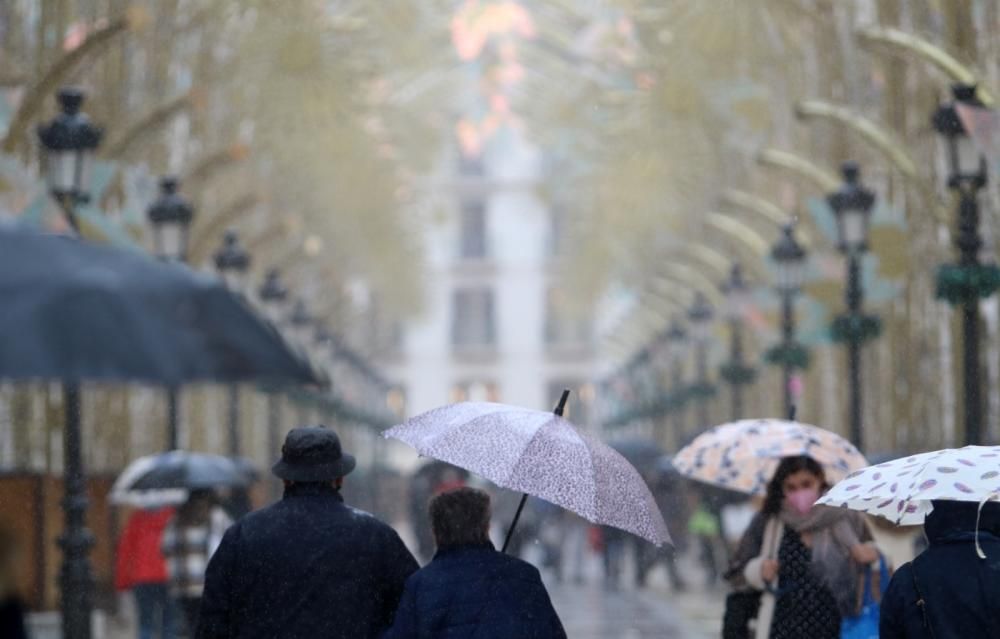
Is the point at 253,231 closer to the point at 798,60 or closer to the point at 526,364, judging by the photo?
the point at 798,60

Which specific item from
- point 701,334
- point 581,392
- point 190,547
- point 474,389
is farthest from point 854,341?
point 474,389

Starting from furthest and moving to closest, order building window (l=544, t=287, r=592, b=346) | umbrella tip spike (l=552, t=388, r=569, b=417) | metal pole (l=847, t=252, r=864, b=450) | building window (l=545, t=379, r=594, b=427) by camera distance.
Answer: building window (l=544, t=287, r=592, b=346)
building window (l=545, t=379, r=594, b=427)
metal pole (l=847, t=252, r=864, b=450)
umbrella tip spike (l=552, t=388, r=569, b=417)

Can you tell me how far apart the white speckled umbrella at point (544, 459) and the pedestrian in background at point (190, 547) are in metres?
5.93

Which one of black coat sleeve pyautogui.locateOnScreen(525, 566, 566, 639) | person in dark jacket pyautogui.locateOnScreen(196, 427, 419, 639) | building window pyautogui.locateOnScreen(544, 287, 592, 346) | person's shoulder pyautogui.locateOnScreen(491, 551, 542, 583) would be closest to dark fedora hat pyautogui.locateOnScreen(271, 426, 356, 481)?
person in dark jacket pyautogui.locateOnScreen(196, 427, 419, 639)

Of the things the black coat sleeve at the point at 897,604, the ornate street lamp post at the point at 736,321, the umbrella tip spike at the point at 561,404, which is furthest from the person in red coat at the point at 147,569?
the ornate street lamp post at the point at 736,321

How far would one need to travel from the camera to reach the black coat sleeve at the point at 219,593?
7008 millimetres

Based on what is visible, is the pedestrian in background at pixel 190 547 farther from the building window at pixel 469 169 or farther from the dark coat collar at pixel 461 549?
the building window at pixel 469 169

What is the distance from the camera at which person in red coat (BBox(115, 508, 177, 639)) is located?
47.9 feet

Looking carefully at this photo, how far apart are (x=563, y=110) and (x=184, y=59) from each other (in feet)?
44.1

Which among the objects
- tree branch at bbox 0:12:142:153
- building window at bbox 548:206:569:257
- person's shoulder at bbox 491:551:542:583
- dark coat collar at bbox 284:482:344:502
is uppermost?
building window at bbox 548:206:569:257

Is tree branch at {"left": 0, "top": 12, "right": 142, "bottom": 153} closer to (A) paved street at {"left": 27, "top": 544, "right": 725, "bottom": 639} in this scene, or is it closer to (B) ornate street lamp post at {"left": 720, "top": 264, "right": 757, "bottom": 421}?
→ (A) paved street at {"left": 27, "top": 544, "right": 725, "bottom": 639}

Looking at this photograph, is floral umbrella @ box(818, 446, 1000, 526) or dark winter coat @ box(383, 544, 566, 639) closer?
dark winter coat @ box(383, 544, 566, 639)

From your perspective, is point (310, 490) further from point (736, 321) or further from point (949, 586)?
A: point (736, 321)

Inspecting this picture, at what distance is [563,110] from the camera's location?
42156 mm
